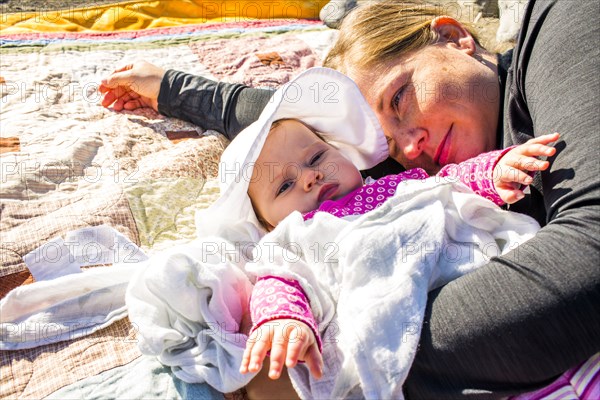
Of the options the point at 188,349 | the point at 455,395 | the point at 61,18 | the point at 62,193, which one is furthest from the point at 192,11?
the point at 455,395

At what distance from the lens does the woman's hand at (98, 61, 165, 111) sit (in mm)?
1646

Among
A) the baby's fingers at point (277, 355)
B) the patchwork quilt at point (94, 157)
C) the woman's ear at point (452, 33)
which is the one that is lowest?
the patchwork quilt at point (94, 157)

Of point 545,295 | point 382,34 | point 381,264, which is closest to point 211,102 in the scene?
point 382,34

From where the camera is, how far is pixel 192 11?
A: 97.6 inches

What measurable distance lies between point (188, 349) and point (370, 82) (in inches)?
27.2

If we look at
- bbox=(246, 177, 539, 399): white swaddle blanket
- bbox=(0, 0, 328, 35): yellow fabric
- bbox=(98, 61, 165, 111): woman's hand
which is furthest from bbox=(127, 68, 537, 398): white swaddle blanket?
bbox=(0, 0, 328, 35): yellow fabric

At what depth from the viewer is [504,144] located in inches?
40.6

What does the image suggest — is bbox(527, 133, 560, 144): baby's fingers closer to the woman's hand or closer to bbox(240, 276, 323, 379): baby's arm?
bbox(240, 276, 323, 379): baby's arm

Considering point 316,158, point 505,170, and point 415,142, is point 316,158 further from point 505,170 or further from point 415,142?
point 505,170

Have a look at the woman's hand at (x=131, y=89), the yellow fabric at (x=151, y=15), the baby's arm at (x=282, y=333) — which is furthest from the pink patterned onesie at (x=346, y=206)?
the yellow fabric at (x=151, y=15)

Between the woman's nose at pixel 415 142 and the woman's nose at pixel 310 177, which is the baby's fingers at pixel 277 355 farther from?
the woman's nose at pixel 415 142

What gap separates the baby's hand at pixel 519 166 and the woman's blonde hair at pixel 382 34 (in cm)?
43

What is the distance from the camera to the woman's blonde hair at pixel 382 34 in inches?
47.8

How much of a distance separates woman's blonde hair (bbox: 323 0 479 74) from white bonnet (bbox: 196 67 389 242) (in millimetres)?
110
